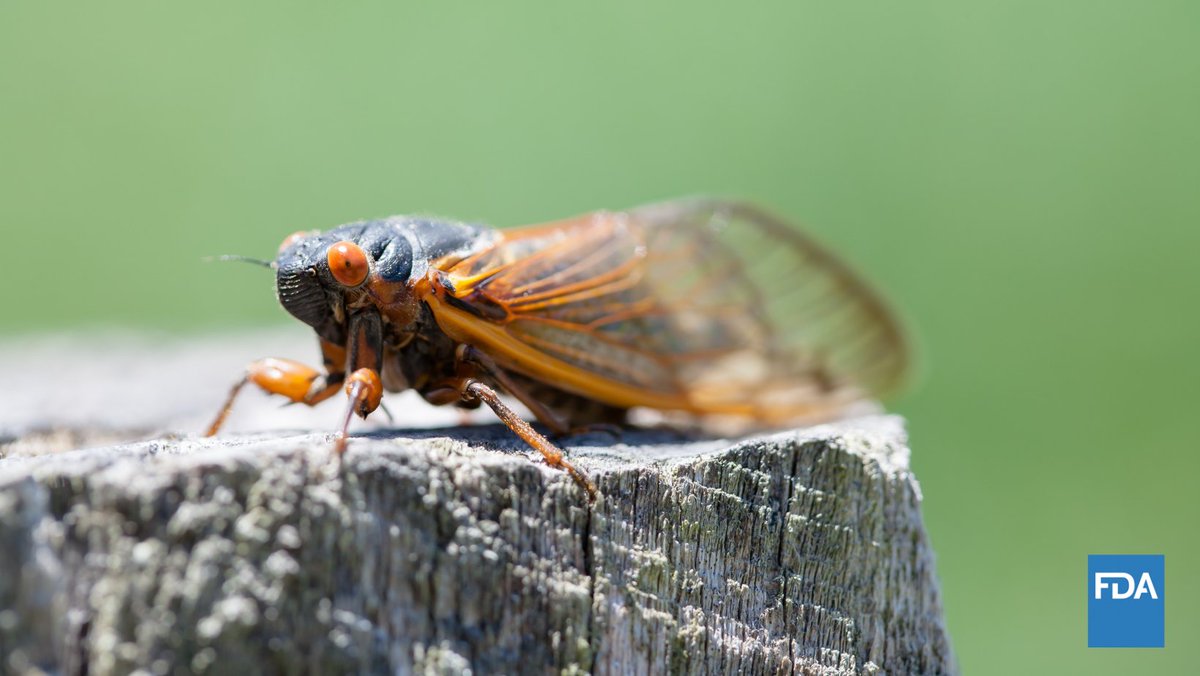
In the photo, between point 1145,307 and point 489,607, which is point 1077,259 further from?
point 489,607

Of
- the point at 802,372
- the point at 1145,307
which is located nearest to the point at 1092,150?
the point at 1145,307

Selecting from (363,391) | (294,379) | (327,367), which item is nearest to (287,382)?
(294,379)

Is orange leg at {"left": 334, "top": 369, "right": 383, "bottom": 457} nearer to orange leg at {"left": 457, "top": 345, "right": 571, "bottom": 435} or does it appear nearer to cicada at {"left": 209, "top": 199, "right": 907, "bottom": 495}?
cicada at {"left": 209, "top": 199, "right": 907, "bottom": 495}

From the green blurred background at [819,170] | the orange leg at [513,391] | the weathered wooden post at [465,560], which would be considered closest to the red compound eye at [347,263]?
the orange leg at [513,391]

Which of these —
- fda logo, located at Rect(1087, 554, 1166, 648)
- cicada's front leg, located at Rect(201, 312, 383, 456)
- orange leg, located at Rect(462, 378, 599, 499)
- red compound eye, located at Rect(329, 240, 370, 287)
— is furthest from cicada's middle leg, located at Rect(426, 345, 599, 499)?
fda logo, located at Rect(1087, 554, 1166, 648)

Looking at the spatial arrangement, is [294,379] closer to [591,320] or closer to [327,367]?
[327,367]
